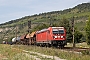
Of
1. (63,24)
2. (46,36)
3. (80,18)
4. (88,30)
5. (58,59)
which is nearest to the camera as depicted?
(58,59)

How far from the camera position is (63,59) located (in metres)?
19.7

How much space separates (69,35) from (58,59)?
237 feet

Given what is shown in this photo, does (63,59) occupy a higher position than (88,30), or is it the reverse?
(88,30)

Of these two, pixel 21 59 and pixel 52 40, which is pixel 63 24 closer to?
pixel 52 40

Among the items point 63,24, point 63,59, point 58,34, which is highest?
point 63,24

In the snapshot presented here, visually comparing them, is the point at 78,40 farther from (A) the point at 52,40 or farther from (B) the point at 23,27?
(B) the point at 23,27

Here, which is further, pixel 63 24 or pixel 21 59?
pixel 63 24

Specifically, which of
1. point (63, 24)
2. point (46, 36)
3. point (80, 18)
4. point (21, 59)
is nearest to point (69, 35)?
point (63, 24)

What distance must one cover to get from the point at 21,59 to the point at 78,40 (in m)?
80.2

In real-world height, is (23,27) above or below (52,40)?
above

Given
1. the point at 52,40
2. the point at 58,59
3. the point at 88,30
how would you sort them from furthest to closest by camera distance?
the point at 88,30 → the point at 52,40 → the point at 58,59

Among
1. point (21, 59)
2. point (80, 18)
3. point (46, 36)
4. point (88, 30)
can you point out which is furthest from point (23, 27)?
point (21, 59)

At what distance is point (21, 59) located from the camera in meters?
20.6

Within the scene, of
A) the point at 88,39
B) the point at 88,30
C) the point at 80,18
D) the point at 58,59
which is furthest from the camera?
the point at 80,18
